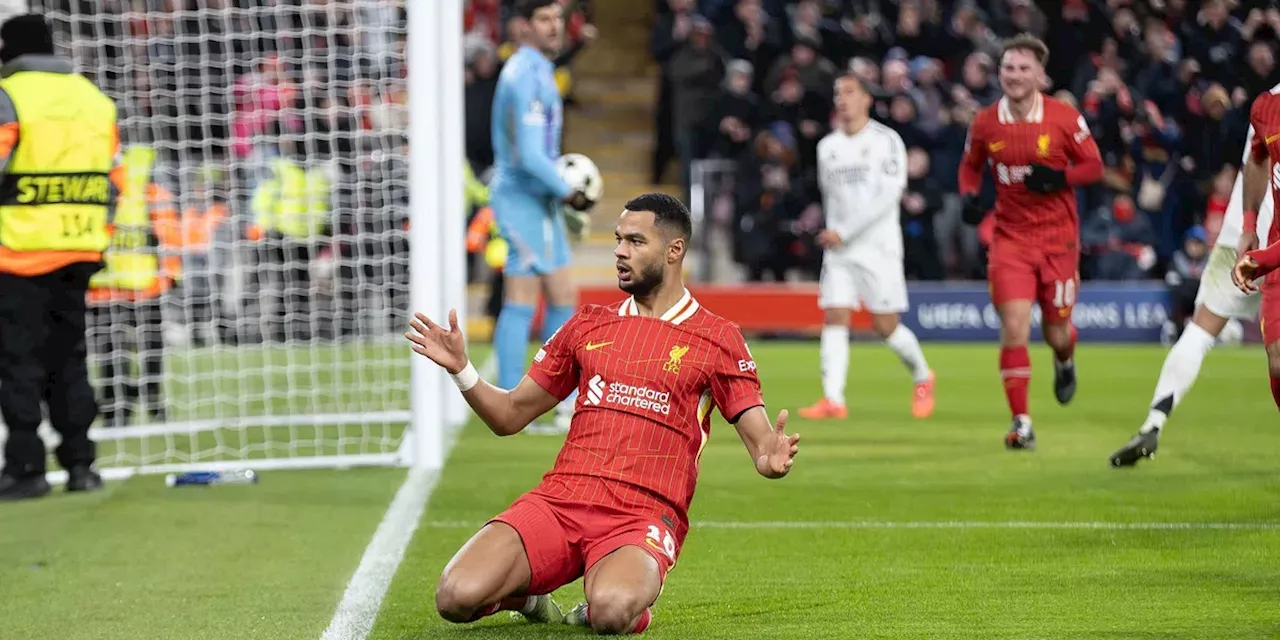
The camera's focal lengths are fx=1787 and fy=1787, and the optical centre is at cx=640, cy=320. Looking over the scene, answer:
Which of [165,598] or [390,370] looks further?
[390,370]

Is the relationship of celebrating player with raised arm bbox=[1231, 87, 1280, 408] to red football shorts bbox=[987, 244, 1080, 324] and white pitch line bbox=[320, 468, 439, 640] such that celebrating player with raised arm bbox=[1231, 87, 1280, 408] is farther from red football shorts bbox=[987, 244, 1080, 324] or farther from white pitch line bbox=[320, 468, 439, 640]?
white pitch line bbox=[320, 468, 439, 640]

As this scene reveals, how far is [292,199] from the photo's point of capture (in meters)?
14.7

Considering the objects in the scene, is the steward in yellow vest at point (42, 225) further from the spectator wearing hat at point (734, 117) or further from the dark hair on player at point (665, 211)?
the spectator wearing hat at point (734, 117)

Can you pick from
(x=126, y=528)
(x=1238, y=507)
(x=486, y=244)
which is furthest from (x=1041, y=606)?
(x=486, y=244)

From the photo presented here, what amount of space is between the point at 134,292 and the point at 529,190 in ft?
9.18

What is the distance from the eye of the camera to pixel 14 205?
812 centimetres

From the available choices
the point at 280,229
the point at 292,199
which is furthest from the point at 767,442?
the point at 280,229

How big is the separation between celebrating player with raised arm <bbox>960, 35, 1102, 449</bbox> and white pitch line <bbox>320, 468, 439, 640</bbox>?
10.6 ft

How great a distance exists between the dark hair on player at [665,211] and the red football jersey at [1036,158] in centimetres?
465

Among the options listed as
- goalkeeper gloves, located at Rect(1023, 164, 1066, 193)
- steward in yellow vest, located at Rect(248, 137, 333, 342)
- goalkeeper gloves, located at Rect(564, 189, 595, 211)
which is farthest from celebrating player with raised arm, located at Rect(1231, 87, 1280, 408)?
steward in yellow vest, located at Rect(248, 137, 333, 342)

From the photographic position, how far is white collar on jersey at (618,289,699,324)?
17.5 ft

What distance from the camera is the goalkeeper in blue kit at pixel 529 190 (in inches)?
400

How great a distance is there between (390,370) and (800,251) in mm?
5410

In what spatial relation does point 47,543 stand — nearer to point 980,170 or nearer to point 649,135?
point 980,170
